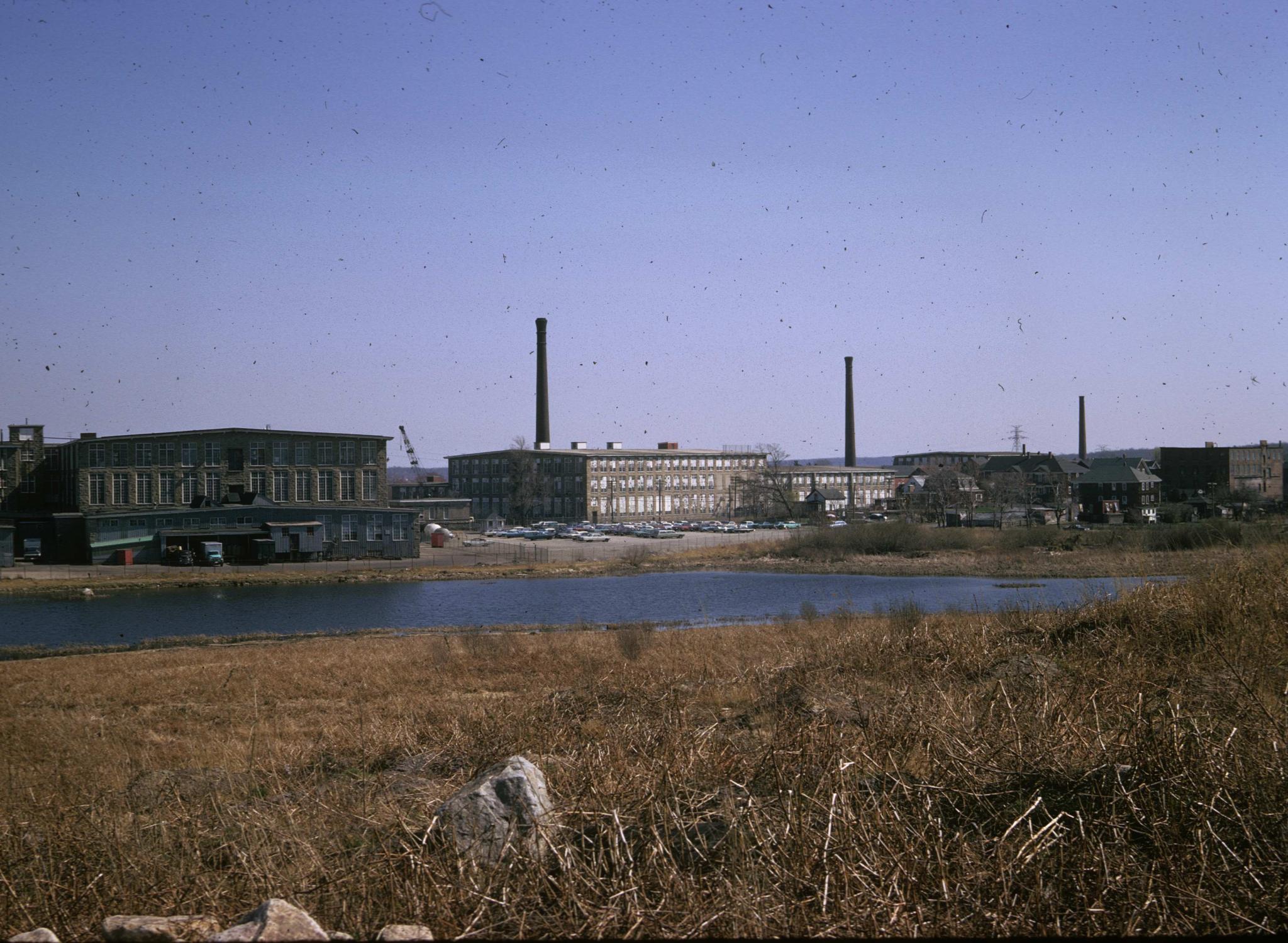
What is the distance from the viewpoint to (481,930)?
178 inches

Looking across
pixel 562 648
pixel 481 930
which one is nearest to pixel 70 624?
pixel 562 648

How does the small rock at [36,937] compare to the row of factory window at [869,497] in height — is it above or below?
above

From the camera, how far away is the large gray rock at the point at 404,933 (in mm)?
4305

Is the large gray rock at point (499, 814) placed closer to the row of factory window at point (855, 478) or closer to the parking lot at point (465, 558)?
the parking lot at point (465, 558)

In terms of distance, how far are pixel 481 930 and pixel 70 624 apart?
126 feet

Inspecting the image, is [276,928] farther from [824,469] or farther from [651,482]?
[824,469]

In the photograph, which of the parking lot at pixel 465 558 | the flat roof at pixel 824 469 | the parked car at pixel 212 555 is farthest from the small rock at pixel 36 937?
the flat roof at pixel 824 469

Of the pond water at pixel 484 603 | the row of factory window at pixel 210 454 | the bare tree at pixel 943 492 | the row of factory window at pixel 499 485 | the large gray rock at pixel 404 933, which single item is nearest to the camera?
the large gray rock at pixel 404 933

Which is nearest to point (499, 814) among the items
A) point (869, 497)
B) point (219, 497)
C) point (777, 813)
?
point (777, 813)

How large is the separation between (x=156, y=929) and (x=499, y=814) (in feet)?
6.02

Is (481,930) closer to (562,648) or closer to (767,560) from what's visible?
(562,648)

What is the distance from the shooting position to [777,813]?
5.67 meters

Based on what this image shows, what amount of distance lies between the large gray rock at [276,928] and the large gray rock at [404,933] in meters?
0.24

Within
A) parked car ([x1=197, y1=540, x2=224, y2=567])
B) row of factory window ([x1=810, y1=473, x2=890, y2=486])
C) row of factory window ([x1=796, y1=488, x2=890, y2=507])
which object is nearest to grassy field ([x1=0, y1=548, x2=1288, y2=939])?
parked car ([x1=197, y1=540, x2=224, y2=567])
